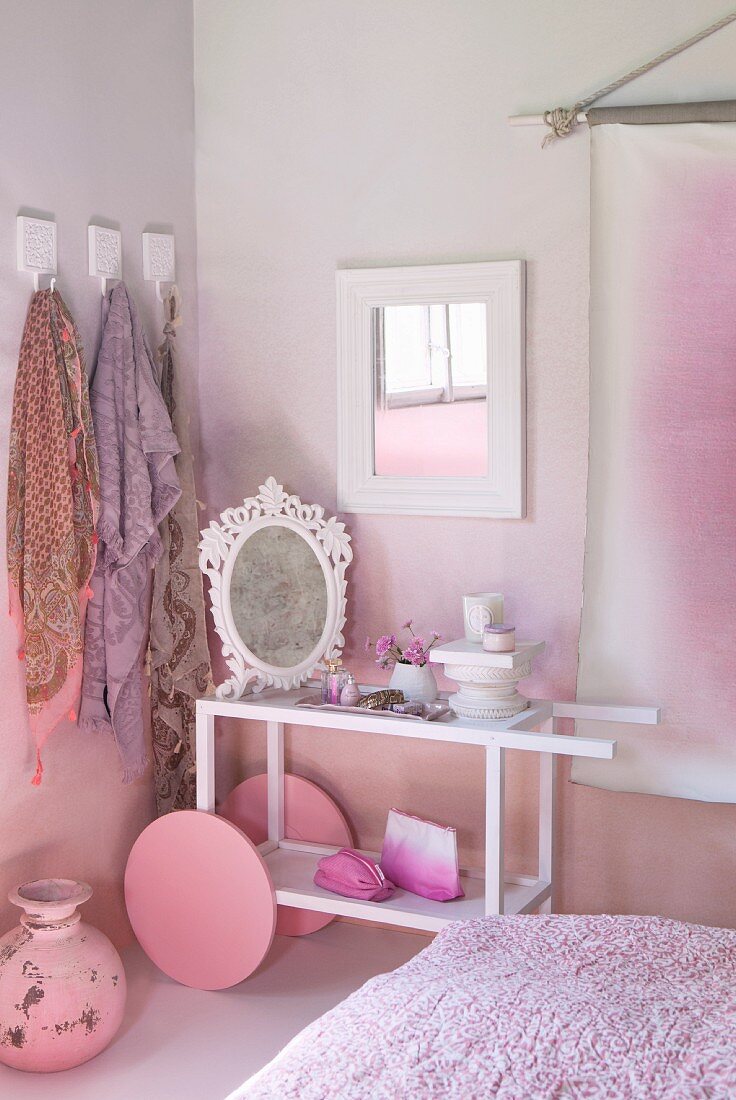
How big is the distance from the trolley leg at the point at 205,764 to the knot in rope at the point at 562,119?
1.56 metres

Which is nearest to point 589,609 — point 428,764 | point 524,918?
point 428,764

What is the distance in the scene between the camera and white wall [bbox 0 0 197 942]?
237cm

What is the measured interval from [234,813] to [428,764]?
22.2 inches

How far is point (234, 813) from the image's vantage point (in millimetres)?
2914

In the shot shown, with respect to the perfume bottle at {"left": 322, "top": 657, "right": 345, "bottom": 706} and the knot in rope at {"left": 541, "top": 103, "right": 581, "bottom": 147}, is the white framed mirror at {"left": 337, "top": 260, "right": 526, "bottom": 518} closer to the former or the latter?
the knot in rope at {"left": 541, "top": 103, "right": 581, "bottom": 147}

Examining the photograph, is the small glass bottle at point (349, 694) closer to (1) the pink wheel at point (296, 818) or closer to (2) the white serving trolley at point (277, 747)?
(2) the white serving trolley at point (277, 747)

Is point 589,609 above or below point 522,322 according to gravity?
below

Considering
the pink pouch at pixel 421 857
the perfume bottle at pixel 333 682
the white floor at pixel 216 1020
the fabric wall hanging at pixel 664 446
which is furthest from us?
the perfume bottle at pixel 333 682

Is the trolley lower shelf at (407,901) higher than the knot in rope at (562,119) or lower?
lower

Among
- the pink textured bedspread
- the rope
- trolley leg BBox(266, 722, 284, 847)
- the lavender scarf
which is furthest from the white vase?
the rope

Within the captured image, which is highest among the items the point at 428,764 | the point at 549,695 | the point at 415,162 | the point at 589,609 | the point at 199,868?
the point at 415,162

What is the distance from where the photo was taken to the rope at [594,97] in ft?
7.52

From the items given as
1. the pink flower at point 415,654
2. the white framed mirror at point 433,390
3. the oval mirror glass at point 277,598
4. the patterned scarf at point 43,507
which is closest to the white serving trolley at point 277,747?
the oval mirror glass at point 277,598

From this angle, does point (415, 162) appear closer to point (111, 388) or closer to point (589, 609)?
point (111, 388)
